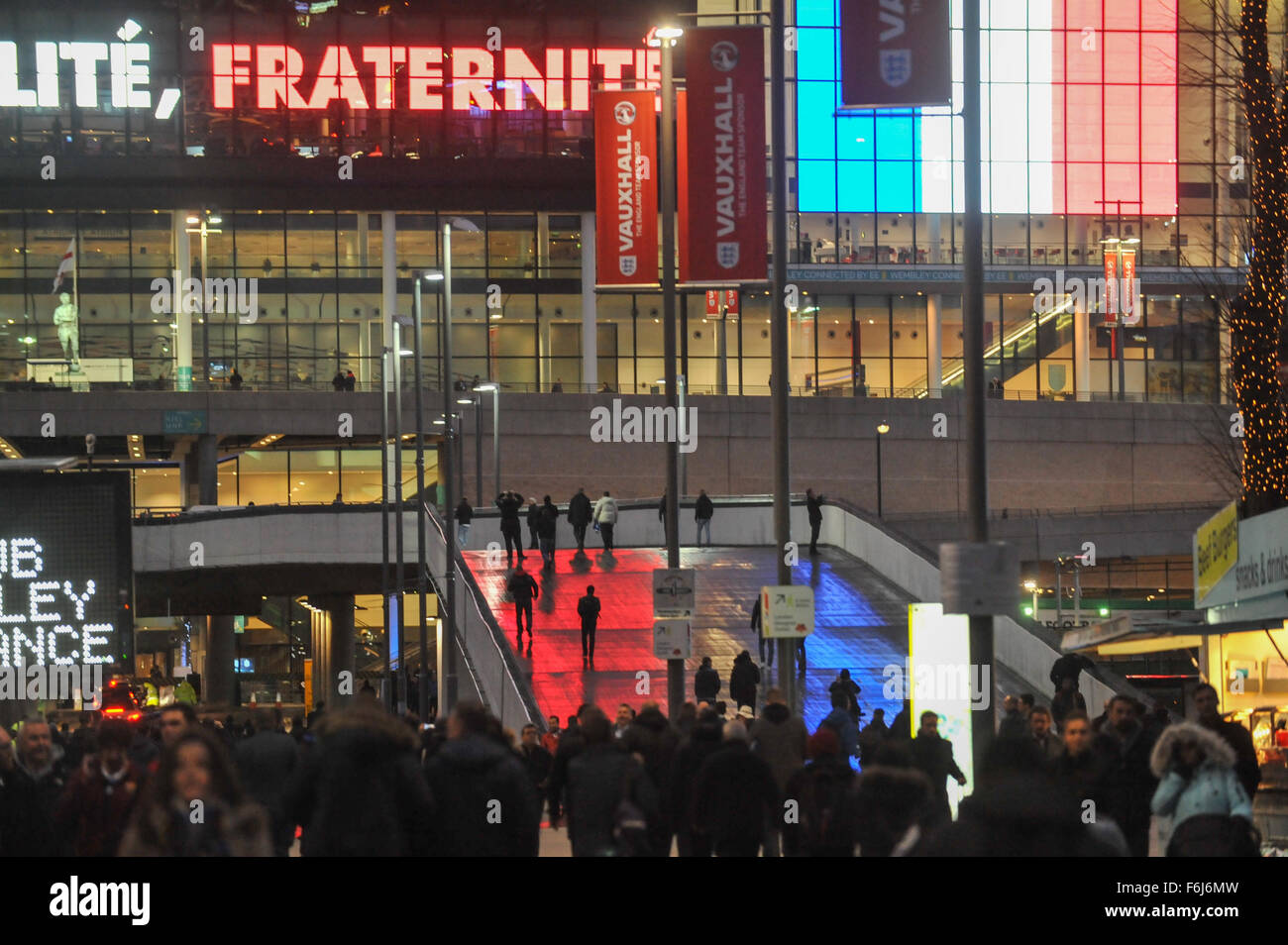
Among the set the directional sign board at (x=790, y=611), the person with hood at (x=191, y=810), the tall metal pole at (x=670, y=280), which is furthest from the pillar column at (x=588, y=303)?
the person with hood at (x=191, y=810)

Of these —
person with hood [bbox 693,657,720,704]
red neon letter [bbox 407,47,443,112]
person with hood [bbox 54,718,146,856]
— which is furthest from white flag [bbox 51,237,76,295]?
person with hood [bbox 54,718,146,856]

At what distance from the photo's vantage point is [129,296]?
71.3m

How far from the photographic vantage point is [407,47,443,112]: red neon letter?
228 ft

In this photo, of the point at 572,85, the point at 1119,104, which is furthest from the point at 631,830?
the point at 1119,104

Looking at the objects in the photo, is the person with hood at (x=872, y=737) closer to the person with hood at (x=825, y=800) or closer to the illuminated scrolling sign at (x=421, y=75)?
the person with hood at (x=825, y=800)

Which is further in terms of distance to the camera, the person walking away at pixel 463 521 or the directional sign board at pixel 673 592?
the person walking away at pixel 463 521

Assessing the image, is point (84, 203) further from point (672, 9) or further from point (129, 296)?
point (672, 9)

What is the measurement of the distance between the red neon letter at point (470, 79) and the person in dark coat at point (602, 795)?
2375 inches

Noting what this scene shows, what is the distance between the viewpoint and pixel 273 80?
68688 millimetres

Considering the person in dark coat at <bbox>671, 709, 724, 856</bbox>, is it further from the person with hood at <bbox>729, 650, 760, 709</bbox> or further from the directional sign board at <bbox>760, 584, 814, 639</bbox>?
the person with hood at <bbox>729, 650, 760, 709</bbox>

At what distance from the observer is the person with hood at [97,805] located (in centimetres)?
1089

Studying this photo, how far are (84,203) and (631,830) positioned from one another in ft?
205

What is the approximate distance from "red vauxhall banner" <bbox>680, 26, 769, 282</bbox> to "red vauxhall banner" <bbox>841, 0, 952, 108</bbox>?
745 cm
